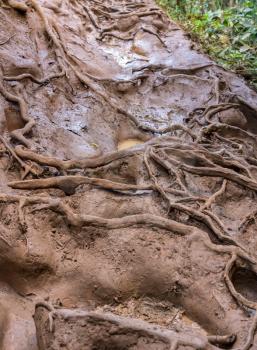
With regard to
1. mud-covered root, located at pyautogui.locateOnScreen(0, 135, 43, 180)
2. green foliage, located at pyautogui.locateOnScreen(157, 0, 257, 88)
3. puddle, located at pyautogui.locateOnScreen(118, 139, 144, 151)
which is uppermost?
mud-covered root, located at pyautogui.locateOnScreen(0, 135, 43, 180)

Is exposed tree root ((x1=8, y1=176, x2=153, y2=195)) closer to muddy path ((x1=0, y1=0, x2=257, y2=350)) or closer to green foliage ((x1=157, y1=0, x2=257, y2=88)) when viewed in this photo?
muddy path ((x1=0, y1=0, x2=257, y2=350))

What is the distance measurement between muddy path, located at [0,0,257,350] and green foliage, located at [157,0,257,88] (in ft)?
5.95

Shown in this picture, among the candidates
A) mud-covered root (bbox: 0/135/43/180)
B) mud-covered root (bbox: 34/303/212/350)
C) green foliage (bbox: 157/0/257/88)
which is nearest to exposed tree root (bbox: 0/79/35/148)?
mud-covered root (bbox: 0/135/43/180)

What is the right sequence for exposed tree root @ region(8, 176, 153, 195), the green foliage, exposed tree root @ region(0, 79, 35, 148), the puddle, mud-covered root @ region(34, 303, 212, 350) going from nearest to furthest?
mud-covered root @ region(34, 303, 212, 350), exposed tree root @ region(8, 176, 153, 195), exposed tree root @ region(0, 79, 35, 148), the puddle, the green foliage

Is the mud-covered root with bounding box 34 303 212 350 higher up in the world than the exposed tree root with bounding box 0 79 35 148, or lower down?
higher up

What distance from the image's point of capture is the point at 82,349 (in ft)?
8.36

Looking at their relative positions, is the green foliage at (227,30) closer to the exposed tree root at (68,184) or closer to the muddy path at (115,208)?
the muddy path at (115,208)

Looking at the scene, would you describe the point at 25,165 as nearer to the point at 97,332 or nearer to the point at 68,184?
the point at 68,184

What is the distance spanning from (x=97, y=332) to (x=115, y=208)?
47.4 inches

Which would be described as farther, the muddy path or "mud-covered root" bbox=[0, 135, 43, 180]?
"mud-covered root" bbox=[0, 135, 43, 180]

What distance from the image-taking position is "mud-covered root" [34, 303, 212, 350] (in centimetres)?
253

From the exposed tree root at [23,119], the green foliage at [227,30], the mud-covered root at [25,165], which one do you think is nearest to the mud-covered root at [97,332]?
the mud-covered root at [25,165]

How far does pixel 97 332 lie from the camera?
258 cm

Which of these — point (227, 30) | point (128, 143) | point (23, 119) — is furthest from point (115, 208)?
point (227, 30)
